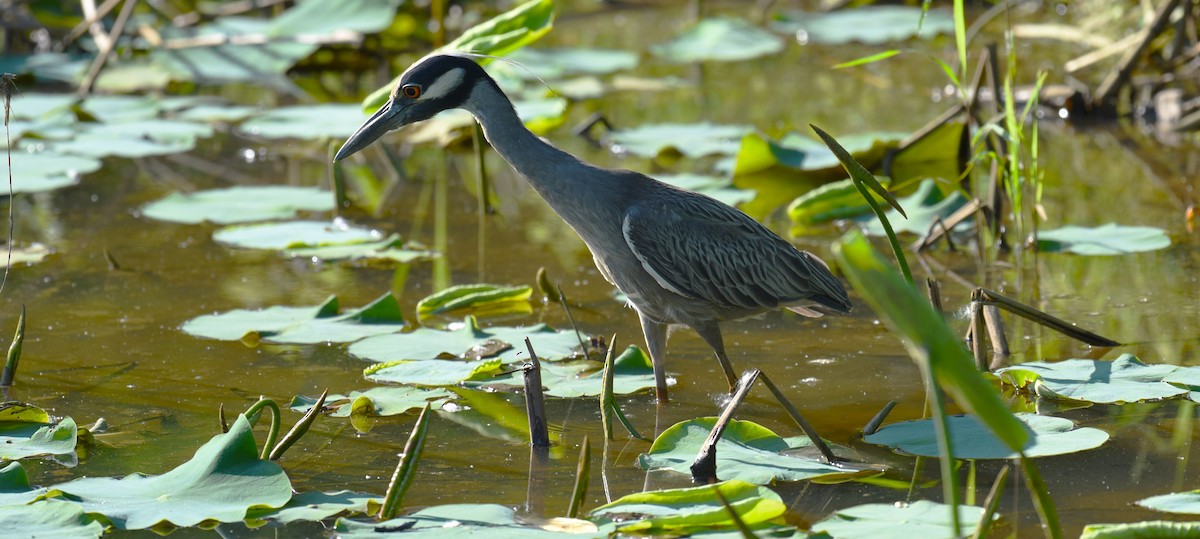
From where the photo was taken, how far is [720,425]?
380cm

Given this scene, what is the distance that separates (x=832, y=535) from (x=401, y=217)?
4.73 m

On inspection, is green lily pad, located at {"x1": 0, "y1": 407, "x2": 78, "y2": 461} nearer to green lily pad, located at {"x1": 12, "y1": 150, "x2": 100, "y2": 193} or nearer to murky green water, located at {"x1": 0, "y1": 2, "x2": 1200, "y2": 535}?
murky green water, located at {"x1": 0, "y1": 2, "x2": 1200, "y2": 535}

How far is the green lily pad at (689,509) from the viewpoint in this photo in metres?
3.43

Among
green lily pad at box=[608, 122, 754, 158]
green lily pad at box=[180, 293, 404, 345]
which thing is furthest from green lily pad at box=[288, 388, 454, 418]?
green lily pad at box=[608, 122, 754, 158]

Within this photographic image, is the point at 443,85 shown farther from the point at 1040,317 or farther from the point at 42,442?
the point at 1040,317

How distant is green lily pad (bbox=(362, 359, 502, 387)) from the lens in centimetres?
479

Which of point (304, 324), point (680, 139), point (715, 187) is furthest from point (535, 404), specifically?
point (680, 139)

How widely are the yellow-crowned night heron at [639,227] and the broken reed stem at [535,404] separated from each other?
67cm

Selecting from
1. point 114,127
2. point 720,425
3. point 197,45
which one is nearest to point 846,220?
point 720,425

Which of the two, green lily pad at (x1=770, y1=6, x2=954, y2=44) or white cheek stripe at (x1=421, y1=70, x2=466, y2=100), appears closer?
white cheek stripe at (x1=421, y1=70, x2=466, y2=100)

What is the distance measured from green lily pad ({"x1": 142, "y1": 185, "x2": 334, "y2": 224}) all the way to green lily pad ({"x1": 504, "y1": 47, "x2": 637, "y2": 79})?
3299mm

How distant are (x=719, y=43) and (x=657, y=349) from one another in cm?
702

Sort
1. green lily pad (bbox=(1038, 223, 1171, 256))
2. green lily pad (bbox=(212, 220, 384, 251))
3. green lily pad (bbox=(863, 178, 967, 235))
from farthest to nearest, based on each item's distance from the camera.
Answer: green lily pad (bbox=(863, 178, 967, 235))
green lily pad (bbox=(212, 220, 384, 251))
green lily pad (bbox=(1038, 223, 1171, 256))

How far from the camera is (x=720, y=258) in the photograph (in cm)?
490
